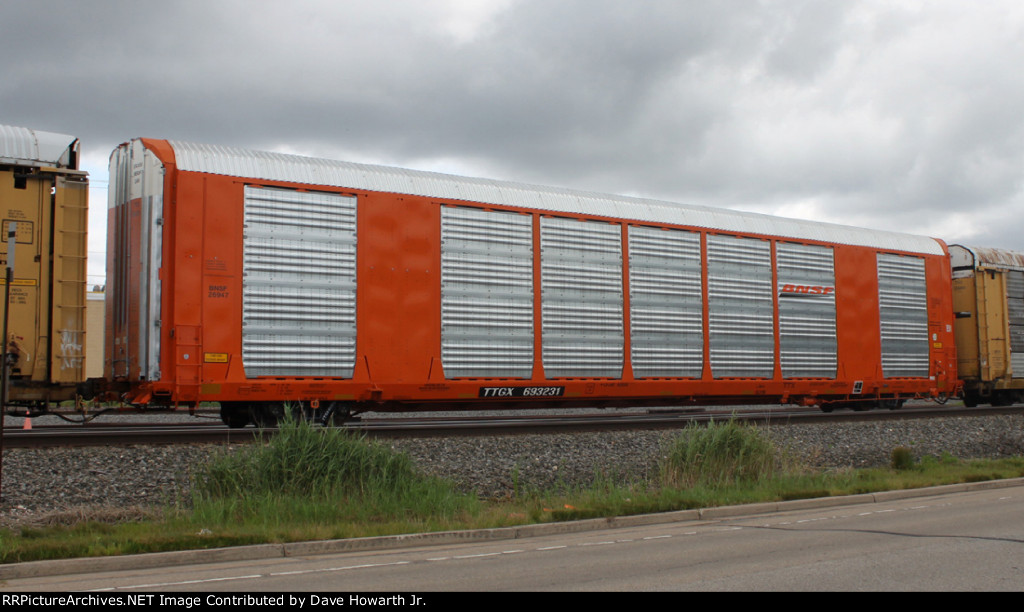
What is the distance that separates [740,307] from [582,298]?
13.1ft

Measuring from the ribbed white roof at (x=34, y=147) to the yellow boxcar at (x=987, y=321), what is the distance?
70.4ft

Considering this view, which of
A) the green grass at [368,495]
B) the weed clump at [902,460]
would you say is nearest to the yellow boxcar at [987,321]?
the weed clump at [902,460]

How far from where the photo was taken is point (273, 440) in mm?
10172

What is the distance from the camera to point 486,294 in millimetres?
15164

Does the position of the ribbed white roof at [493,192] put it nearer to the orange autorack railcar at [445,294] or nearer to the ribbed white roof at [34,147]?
the orange autorack railcar at [445,294]

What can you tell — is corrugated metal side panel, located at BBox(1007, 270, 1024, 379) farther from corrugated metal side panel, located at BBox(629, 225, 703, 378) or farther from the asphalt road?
the asphalt road

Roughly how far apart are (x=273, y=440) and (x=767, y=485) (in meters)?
6.50

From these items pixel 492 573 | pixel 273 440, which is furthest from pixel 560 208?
pixel 492 573

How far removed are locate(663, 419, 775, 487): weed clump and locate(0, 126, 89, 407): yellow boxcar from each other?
8510mm

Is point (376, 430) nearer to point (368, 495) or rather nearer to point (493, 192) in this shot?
point (368, 495)

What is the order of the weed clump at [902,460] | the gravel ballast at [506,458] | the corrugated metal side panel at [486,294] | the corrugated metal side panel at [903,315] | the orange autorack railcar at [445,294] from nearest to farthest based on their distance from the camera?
the gravel ballast at [506,458], the orange autorack railcar at [445,294], the weed clump at [902,460], the corrugated metal side panel at [486,294], the corrugated metal side panel at [903,315]

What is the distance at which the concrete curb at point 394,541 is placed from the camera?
704 centimetres

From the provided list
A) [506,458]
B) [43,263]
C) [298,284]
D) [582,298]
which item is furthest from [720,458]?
[43,263]

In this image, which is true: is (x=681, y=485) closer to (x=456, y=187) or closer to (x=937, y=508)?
(x=937, y=508)
